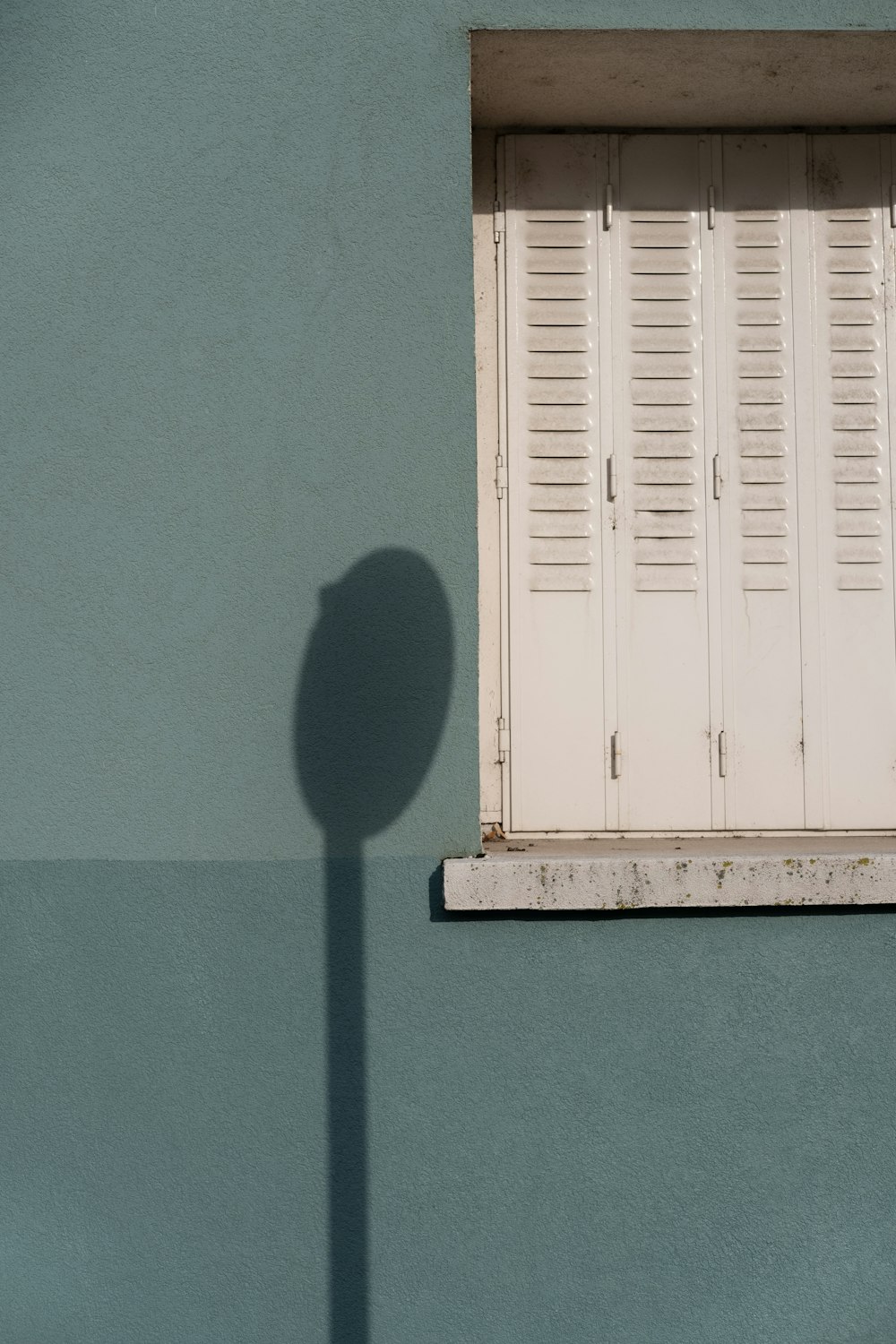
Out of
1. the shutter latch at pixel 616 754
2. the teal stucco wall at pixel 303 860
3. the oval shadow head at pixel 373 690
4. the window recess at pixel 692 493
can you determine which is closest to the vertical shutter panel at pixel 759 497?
the window recess at pixel 692 493

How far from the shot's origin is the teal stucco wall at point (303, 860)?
3.10 metres

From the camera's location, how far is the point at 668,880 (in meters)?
3.09

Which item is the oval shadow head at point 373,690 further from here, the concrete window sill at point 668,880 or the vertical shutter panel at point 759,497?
the vertical shutter panel at point 759,497

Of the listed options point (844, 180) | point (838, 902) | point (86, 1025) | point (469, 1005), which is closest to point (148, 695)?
point (86, 1025)

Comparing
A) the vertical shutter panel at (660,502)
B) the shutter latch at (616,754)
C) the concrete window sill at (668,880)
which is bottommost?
the concrete window sill at (668,880)

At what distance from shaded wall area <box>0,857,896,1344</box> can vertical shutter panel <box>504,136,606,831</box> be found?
0.58 m

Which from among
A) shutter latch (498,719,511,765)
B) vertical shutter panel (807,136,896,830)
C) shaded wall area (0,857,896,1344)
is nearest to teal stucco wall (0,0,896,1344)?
shaded wall area (0,857,896,1344)

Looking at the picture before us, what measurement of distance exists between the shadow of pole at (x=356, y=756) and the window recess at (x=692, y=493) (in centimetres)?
47

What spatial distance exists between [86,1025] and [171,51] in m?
2.74

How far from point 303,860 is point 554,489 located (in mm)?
1408

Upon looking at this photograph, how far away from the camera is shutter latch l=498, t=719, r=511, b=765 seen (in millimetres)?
3539

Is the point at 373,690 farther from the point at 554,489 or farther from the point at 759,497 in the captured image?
the point at 759,497

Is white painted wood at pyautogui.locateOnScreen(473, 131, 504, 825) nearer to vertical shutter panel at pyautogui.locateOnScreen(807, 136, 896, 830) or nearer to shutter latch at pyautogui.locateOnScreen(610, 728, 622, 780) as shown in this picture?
shutter latch at pyautogui.locateOnScreen(610, 728, 622, 780)

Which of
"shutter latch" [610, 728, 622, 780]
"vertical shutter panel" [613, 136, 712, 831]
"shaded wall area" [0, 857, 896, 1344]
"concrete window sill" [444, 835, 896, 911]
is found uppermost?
"vertical shutter panel" [613, 136, 712, 831]
